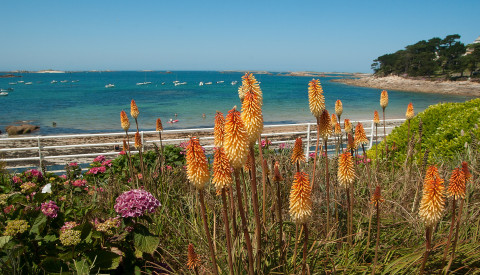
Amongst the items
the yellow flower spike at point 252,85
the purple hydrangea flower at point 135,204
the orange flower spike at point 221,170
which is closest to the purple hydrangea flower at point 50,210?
the purple hydrangea flower at point 135,204

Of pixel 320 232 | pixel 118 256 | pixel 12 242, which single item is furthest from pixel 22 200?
pixel 320 232

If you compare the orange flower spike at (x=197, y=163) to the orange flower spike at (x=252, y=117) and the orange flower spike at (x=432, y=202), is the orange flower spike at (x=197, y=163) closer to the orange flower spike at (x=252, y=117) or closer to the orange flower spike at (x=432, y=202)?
the orange flower spike at (x=252, y=117)

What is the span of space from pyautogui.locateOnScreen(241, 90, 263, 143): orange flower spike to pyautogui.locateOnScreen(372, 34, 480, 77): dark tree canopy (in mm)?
75277

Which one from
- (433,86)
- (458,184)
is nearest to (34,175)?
(458,184)

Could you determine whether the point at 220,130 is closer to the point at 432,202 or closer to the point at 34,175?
the point at 432,202

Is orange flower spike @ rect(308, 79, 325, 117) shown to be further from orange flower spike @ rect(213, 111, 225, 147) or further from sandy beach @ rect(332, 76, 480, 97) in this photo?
sandy beach @ rect(332, 76, 480, 97)

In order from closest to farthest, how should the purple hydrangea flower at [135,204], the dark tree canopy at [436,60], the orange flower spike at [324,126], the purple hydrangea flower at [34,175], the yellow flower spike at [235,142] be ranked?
the yellow flower spike at [235,142] → the purple hydrangea flower at [135,204] → the orange flower spike at [324,126] → the purple hydrangea flower at [34,175] → the dark tree canopy at [436,60]

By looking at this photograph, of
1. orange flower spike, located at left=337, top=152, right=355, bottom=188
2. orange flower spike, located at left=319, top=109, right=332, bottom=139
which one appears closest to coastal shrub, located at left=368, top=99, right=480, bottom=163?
orange flower spike, located at left=319, top=109, right=332, bottom=139

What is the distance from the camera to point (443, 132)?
20.9 ft

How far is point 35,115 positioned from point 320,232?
125 feet

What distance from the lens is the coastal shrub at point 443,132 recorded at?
5.89 metres

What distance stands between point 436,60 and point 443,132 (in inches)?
3150

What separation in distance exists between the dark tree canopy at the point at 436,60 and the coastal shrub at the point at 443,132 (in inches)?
2711

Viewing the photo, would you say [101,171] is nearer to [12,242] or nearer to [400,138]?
[12,242]
